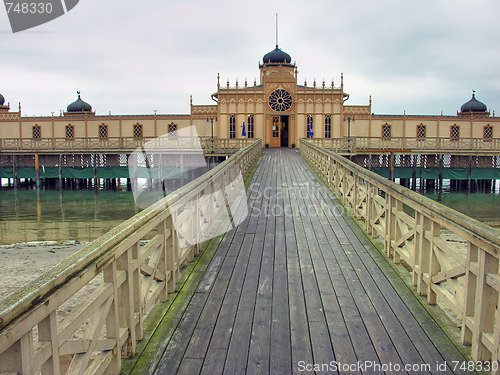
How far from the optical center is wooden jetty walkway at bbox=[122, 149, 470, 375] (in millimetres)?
3324

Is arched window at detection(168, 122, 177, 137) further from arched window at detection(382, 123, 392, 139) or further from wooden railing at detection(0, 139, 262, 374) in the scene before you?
wooden railing at detection(0, 139, 262, 374)

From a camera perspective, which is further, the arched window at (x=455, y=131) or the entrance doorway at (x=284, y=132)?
the arched window at (x=455, y=131)

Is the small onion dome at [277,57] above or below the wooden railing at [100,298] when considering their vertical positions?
above

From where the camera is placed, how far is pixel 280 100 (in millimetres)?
34469

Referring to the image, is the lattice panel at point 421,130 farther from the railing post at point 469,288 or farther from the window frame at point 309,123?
the railing post at point 469,288

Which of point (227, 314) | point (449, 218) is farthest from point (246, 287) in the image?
point (449, 218)

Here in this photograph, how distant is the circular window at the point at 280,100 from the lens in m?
34.4

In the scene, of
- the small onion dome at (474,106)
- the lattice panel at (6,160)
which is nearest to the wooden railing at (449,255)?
the lattice panel at (6,160)

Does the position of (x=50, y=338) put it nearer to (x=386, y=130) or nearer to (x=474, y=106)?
(x=386, y=130)

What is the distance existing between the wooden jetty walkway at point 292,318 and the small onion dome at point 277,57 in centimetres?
3353

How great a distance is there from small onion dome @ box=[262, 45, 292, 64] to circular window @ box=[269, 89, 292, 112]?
4.85 meters

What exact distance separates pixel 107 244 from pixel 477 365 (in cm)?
311

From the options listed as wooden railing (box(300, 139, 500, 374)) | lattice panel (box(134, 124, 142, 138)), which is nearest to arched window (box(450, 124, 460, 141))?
lattice panel (box(134, 124, 142, 138))

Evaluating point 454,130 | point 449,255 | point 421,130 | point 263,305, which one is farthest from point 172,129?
point 449,255
